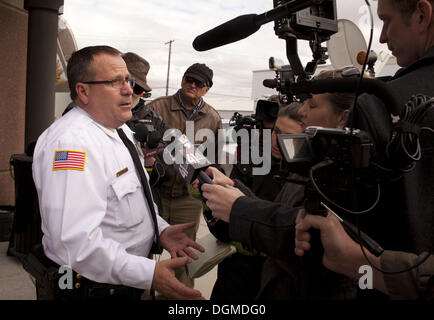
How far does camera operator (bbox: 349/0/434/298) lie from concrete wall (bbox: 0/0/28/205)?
482 centimetres

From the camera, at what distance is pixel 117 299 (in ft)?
4.84

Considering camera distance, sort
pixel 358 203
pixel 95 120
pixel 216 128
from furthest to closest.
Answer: pixel 216 128 < pixel 95 120 < pixel 358 203

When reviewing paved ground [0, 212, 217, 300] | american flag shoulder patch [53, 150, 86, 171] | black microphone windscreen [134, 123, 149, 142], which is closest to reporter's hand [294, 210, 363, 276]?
american flag shoulder patch [53, 150, 86, 171]

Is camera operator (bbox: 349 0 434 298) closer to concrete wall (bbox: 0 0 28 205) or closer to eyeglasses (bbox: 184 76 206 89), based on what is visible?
eyeglasses (bbox: 184 76 206 89)

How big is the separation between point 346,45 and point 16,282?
3577 mm

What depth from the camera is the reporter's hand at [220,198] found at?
1.34 m

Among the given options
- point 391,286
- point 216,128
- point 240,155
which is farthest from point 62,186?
point 216,128

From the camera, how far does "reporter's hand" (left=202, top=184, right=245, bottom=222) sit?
1.34 metres

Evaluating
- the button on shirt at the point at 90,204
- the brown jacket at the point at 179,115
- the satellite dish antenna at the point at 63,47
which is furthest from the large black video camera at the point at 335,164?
the satellite dish antenna at the point at 63,47

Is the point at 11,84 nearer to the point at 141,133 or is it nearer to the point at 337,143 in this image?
the point at 141,133

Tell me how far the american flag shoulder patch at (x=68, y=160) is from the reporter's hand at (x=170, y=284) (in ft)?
1.68

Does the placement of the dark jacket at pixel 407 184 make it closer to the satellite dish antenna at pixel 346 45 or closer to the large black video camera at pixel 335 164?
the large black video camera at pixel 335 164

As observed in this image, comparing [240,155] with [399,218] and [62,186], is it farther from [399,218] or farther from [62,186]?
[399,218]
